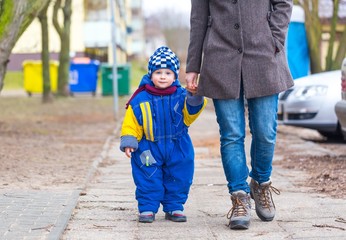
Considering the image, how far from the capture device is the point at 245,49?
588 centimetres

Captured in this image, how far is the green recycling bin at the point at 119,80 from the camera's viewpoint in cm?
3469

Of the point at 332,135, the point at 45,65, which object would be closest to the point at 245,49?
the point at 332,135

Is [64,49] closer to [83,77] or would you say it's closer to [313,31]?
[83,77]

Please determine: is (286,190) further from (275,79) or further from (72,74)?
(72,74)

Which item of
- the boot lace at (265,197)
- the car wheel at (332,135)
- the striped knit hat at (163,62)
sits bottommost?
the car wheel at (332,135)

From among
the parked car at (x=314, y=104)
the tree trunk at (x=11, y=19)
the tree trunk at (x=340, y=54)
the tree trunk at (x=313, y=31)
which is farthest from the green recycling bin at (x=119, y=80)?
the tree trunk at (x=11, y=19)

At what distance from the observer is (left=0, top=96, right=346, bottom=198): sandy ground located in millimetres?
8445

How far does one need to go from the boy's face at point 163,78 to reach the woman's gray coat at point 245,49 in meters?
0.29

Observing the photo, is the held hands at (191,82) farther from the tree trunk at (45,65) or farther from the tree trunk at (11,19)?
the tree trunk at (45,65)

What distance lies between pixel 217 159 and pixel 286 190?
133 inches

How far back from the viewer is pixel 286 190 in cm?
777

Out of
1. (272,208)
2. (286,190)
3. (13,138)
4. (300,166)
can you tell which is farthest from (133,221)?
(13,138)

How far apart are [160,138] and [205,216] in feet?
2.12

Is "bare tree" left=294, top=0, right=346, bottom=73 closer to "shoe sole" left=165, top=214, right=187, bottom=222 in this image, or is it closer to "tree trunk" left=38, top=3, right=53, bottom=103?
"tree trunk" left=38, top=3, right=53, bottom=103
